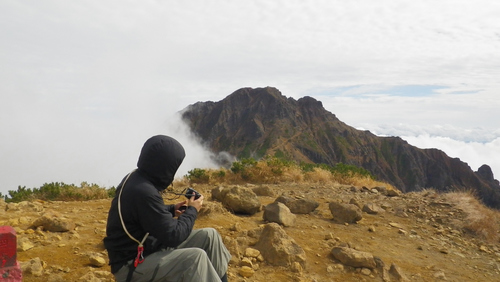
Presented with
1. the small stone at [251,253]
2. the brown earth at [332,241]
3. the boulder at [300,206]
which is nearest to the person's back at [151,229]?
the brown earth at [332,241]

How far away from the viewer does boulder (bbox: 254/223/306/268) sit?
5.43 m

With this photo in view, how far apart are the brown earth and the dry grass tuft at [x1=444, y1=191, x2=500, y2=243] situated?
6.7 inches

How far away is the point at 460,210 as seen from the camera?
9.14 meters

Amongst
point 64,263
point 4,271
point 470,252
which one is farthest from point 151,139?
point 470,252

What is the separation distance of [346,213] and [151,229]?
567cm

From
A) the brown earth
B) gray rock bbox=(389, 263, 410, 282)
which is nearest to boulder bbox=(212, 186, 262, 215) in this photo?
the brown earth

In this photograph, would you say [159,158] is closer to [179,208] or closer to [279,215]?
[179,208]

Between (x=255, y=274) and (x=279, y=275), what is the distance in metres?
0.33

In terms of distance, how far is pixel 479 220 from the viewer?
829 centimetres

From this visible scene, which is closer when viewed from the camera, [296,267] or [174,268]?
[174,268]

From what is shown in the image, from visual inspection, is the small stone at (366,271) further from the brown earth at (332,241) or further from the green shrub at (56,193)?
the green shrub at (56,193)

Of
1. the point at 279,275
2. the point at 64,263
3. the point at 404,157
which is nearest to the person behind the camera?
the point at 64,263

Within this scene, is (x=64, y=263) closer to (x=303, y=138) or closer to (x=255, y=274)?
(x=255, y=274)

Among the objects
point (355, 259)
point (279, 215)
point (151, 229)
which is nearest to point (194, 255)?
point (151, 229)
